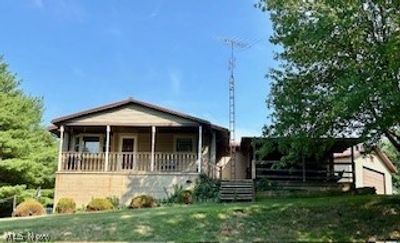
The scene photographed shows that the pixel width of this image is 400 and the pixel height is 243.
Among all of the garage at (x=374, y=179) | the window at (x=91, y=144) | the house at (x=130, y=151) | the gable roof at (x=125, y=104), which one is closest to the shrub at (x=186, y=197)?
the house at (x=130, y=151)

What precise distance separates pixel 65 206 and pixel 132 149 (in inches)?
240

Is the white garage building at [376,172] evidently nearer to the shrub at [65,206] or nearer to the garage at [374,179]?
the garage at [374,179]

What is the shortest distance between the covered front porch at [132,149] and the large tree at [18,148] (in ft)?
11.6

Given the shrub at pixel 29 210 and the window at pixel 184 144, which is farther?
the window at pixel 184 144

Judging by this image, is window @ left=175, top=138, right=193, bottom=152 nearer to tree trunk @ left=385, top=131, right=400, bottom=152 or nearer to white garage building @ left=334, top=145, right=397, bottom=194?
tree trunk @ left=385, top=131, right=400, bottom=152

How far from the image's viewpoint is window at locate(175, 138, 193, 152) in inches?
1128

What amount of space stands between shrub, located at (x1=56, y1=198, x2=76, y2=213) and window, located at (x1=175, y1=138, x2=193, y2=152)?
7.18m

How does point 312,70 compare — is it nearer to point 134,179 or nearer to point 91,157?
point 134,179

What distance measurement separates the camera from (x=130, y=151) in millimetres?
28656

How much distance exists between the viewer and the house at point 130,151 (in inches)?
1016

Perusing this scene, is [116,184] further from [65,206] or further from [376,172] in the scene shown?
[376,172]

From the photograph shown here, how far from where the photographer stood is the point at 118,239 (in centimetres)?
1364

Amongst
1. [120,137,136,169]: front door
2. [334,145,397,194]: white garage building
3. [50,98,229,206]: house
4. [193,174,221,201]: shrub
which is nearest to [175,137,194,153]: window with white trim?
[50,98,229,206]: house

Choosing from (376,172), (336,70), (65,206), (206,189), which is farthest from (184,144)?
(376,172)
